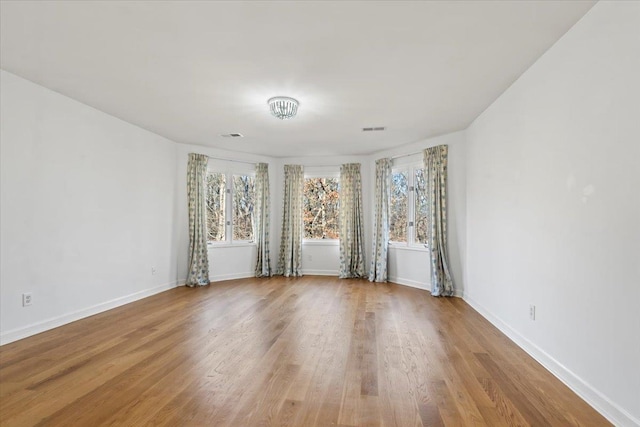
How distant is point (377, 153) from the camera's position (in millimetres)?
6250

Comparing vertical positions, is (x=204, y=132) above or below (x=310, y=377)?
above

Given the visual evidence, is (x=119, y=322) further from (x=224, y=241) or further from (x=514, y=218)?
(x=514, y=218)

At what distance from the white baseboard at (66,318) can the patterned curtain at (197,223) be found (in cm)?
73

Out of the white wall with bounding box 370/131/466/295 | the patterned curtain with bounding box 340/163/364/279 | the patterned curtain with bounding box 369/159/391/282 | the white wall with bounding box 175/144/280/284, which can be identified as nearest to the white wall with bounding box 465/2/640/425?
the white wall with bounding box 370/131/466/295

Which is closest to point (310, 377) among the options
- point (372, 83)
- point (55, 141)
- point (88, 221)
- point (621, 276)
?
point (621, 276)

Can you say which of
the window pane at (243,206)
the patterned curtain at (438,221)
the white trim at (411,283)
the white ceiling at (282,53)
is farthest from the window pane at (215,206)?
the patterned curtain at (438,221)

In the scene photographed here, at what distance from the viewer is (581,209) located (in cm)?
210

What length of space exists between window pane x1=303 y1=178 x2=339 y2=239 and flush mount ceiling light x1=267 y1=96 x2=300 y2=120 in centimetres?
328

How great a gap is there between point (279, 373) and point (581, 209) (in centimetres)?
241

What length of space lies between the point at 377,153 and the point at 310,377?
475 centimetres

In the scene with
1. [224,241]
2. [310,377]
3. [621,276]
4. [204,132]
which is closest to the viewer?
[621,276]

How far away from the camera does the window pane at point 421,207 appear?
545 centimetres

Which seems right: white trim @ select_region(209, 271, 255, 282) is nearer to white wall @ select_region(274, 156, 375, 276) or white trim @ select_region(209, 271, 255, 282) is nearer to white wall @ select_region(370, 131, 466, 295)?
white wall @ select_region(274, 156, 375, 276)

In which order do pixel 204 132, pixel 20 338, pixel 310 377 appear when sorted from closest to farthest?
pixel 310 377
pixel 20 338
pixel 204 132
